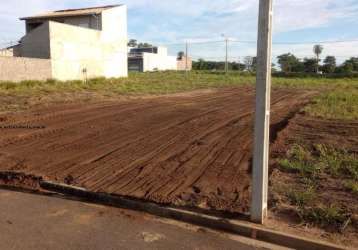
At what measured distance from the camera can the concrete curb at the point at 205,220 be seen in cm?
424

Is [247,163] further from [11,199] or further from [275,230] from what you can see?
[11,199]

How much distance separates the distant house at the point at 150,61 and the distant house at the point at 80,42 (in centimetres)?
3218

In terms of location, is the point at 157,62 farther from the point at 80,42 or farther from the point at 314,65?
the point at 80,42

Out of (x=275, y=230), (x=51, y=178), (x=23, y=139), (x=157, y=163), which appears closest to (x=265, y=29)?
(x=275, y=230)

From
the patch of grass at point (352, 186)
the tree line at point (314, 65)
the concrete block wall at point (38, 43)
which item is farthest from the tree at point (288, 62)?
the patch of grass at point (352, 186)

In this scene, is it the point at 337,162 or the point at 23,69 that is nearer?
the point at 337,162

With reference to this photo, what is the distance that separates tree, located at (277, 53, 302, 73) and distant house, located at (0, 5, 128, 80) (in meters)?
38.1

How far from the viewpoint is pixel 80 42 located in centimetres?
3400

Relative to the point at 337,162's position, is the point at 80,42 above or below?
above

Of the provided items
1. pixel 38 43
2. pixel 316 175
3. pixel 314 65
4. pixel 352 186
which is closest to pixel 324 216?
pixel 352 186

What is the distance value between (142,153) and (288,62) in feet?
225

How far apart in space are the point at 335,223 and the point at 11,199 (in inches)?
179

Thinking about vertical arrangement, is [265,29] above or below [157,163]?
above

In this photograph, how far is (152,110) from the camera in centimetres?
1602
